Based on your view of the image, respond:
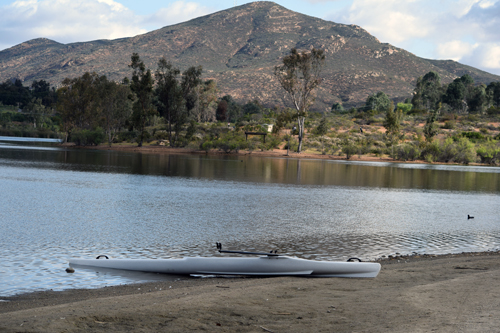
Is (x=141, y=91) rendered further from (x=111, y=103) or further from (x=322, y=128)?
(x=322, y=128)

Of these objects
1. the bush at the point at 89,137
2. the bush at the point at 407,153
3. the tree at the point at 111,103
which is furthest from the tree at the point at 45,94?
the bush at the point at 407,153

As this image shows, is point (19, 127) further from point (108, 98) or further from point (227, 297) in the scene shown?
point (227, 297)

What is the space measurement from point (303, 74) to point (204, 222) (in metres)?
65.8

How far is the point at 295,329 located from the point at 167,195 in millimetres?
19343

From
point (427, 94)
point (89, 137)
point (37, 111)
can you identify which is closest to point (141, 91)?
point (89, 137)

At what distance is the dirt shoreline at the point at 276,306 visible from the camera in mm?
6418

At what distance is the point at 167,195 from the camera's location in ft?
82.1

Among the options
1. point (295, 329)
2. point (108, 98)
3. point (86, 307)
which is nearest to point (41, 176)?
point (86, 307)

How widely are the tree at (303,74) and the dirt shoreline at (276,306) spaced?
69318mm

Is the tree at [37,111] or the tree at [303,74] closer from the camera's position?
the tree at [303,74]

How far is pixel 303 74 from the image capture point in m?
79.7

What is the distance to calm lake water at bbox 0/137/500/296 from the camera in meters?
12.1

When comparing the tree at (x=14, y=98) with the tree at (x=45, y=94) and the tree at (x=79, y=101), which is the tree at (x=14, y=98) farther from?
the tree at (x=79, y=101)

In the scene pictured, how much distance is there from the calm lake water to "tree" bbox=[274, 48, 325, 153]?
47590 millimetres
